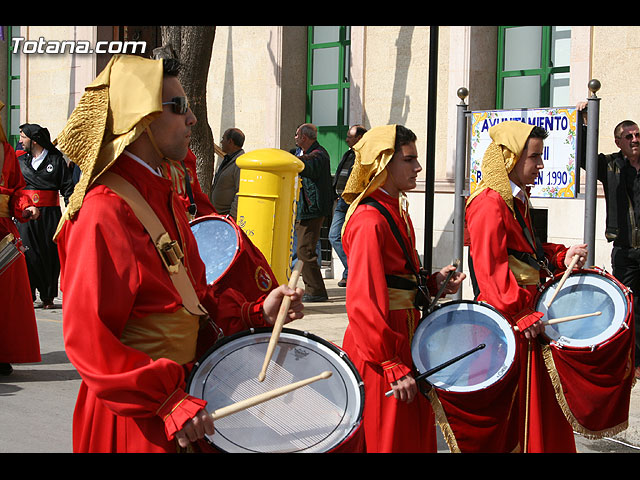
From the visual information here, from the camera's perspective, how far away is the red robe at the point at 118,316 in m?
2.41

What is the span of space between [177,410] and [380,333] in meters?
1.37

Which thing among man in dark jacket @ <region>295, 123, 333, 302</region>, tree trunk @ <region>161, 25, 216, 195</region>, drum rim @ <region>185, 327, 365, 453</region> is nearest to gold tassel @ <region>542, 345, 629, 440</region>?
drum rim @ <region>185, 327, 365, 453</region>

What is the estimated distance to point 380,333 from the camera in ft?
11.9

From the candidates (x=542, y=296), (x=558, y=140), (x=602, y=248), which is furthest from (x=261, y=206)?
(x=542, y=296)

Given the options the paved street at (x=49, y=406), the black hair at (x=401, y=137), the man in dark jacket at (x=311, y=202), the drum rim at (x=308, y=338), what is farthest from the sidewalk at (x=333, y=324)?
the drum rim at (x=308, y=338)

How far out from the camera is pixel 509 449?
4.26m

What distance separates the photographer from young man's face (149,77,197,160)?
2.72 metres

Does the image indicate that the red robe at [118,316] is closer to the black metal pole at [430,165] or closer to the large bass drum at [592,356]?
the large bass drum at [592,356]

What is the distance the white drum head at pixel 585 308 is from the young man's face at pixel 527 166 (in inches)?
22.6

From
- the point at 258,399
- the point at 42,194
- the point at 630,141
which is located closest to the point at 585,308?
the point at 258,399

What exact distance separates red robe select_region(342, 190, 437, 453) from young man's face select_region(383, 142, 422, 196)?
2.5 inches

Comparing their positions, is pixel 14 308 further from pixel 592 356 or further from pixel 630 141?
pixel 630 141

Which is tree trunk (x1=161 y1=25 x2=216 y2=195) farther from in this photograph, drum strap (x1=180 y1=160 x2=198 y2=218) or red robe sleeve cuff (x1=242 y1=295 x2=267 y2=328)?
red robe sleeve cuff (x1=242 y1=295 x2=267 y2=328)

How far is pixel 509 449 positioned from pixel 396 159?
1499 millimetres
